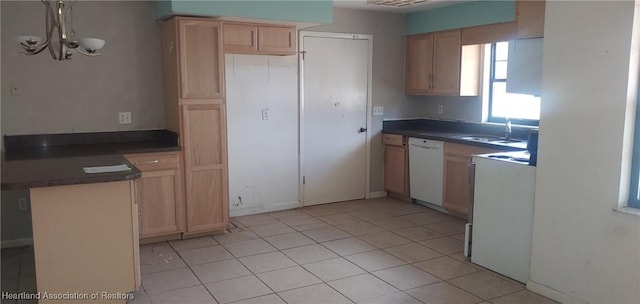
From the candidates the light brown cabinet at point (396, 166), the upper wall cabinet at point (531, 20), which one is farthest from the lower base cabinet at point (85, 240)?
the light brown cabinet at point (396, 166)

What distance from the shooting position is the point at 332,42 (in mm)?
5602

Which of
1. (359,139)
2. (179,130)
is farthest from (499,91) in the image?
(179,130)

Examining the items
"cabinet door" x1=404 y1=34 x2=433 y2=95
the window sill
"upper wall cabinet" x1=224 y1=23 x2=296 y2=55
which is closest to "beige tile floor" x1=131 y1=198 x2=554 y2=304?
the window sill

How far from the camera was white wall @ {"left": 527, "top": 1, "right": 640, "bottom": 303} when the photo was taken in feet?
9.13

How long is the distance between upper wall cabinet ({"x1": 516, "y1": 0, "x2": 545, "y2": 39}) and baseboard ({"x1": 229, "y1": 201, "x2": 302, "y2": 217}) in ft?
9.80

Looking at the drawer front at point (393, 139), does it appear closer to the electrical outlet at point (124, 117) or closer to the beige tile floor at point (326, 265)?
the beige tile floor at point (326, 265)

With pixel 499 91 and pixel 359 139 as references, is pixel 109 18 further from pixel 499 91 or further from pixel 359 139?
pixel 499 91

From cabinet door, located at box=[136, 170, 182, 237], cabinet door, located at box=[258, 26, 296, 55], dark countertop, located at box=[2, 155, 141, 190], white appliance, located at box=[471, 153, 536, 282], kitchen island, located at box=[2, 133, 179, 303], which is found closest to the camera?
dark countertop, located at box=[2, 155, 141, 190]

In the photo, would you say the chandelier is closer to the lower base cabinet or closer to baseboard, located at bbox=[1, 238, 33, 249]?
the lower base cabinet

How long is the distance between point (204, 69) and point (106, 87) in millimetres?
940

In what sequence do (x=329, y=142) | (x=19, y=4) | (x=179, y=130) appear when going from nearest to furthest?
(x=19, y=4), (x=179, y=130), (x=329, y=142)

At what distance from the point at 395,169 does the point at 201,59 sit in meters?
2.77

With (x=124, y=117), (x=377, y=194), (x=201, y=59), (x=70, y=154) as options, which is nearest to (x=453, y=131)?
(x=377, y=194)

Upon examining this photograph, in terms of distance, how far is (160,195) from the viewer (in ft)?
14.1
